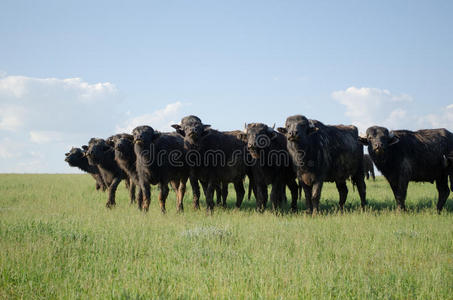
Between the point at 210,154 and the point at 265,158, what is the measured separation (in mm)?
1885

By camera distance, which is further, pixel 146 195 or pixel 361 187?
pixel 361 187

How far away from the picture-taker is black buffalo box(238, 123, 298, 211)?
434 inches

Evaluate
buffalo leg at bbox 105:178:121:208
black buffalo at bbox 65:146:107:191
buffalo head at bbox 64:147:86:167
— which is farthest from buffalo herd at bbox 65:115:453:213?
buffalo head at bbox 64:147:86:167

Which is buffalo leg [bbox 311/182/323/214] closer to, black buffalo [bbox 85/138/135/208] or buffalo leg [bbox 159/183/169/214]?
buffalo leg [bbox 159/183/169/214]

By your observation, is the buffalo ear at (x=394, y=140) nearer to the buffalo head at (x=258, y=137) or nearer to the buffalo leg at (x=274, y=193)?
the buffalo head at (x=258, y=137)

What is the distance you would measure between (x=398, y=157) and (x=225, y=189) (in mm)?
6161

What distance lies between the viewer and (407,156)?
11719 mm

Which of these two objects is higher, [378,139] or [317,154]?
[378,139]

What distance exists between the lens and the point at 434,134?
1269 centimetres

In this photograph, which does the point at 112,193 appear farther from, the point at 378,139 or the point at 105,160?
the point at 378,139

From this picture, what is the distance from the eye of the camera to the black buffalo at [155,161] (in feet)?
37.0

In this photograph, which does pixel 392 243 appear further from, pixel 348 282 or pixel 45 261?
pixel 45 261

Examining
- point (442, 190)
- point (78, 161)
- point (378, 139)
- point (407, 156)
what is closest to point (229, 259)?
point (378, 139)

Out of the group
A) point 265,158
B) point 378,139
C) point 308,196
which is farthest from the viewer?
point 265,158
